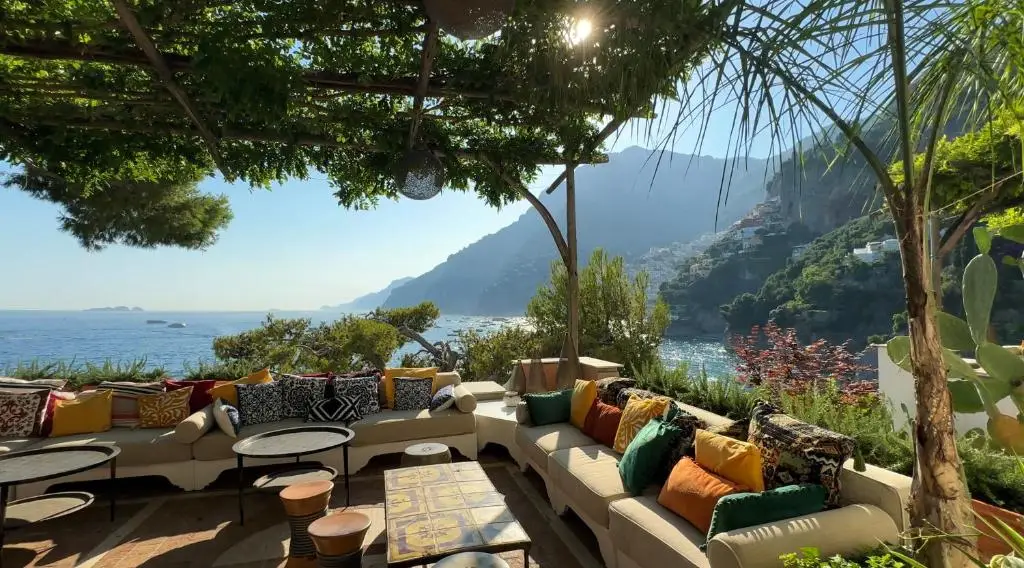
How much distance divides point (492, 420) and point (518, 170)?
2.46m

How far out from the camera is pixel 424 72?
320 cm

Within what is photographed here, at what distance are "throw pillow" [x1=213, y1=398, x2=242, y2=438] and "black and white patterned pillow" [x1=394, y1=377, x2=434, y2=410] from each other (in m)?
1.28

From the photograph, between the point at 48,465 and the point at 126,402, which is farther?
the point at 126,402

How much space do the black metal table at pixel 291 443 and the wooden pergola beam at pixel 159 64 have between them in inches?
87.0

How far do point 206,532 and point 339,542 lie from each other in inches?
59.0

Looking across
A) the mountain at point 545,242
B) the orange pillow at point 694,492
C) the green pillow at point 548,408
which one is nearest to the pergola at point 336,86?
the green pillow at point 548,408

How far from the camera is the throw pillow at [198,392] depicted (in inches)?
167

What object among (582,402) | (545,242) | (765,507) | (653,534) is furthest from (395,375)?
(545,242)

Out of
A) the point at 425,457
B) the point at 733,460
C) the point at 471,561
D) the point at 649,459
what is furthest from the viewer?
the point at 425,457

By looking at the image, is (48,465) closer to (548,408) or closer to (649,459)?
(548,408)

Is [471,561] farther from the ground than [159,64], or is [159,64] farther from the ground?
[159,64]

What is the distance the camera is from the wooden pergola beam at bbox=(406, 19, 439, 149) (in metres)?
2.73

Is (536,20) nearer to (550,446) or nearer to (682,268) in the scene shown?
(550,446)

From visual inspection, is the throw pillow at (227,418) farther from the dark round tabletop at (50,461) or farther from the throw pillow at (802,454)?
the throw pillow at (802,454)
